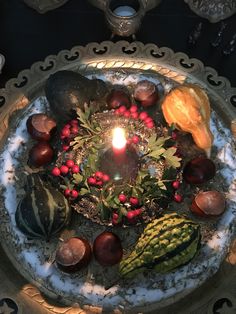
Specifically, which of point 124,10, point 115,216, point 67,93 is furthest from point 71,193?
point 124,10

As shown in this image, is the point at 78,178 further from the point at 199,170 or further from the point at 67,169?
the point at 199,170

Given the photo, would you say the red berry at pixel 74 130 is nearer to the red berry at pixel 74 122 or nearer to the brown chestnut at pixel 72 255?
the red berry at pixel 74 122

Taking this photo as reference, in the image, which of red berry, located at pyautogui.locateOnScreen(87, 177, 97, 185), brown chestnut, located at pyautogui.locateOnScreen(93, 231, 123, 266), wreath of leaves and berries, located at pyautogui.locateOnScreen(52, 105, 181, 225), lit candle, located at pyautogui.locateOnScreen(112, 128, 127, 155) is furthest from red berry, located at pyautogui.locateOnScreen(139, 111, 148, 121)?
brown chestnut, located at pyautogui.locateOnScreen(93, 231, 123, 266)

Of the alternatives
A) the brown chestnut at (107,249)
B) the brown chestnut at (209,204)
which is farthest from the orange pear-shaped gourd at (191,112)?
the brown chestnut at (107,249)

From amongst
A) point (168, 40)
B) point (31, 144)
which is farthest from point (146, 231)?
point (168, 40)

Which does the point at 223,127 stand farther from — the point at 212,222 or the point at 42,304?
the point at 42,304
